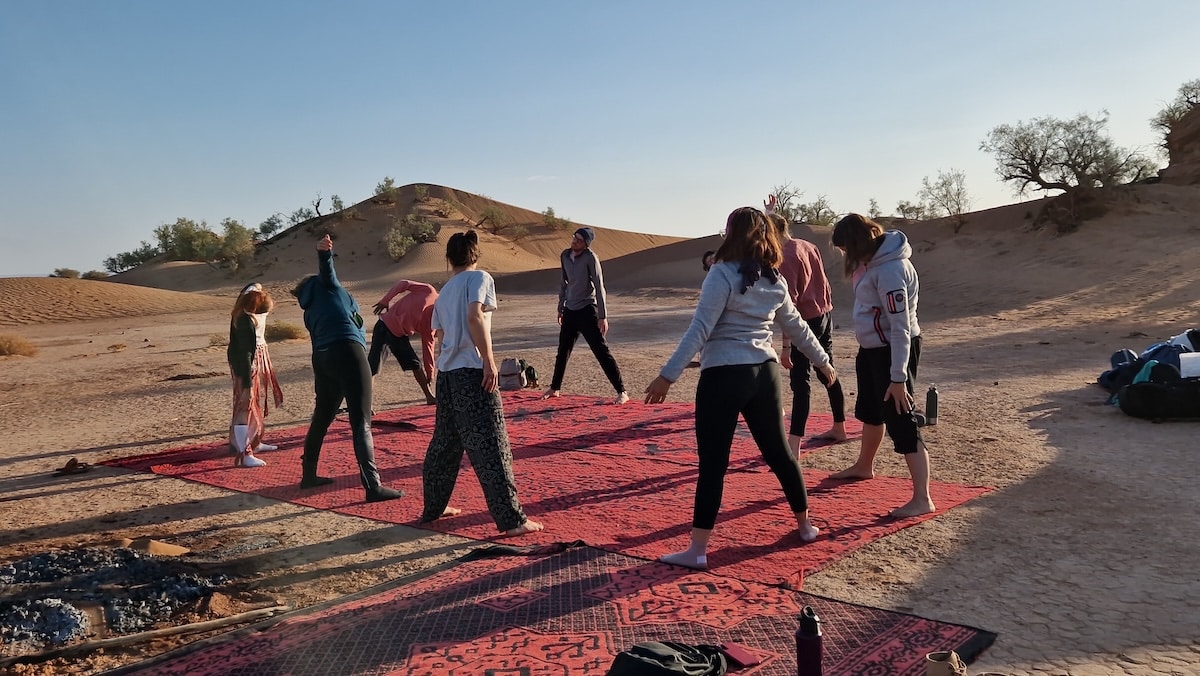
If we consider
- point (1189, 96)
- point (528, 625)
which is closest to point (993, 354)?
point (528, 625)

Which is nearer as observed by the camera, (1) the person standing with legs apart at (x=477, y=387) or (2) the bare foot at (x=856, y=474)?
(1) the person standing with legs apart at (x=477, y=387)

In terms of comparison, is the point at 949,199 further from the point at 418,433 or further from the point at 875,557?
the point at 875,557

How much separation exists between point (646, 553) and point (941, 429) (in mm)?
4455

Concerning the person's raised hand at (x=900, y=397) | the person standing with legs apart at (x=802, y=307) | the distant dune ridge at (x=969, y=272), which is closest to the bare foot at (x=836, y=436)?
the person standing with legs apart at (x=802, y=307)

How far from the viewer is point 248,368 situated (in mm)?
7492

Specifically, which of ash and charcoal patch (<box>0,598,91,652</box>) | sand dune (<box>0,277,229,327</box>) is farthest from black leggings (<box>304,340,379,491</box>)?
sand dune (<box>0,277,229,327</box>)

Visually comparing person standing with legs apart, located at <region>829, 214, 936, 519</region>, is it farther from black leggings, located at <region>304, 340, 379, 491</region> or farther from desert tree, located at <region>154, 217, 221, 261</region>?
desert tree, located at <region>154, 217, 221, 261</region>

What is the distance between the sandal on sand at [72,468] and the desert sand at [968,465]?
7.1 inches

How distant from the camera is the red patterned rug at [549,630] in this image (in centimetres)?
345

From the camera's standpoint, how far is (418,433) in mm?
9016

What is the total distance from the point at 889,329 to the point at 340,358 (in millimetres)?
3780

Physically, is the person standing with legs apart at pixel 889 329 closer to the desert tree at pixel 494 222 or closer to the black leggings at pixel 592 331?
the black leggings at pixel 592 331

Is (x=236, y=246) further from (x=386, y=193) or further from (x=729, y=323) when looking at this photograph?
(x=729, y=323)

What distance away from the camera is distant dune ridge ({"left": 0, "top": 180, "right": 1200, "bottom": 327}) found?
2169 cm
